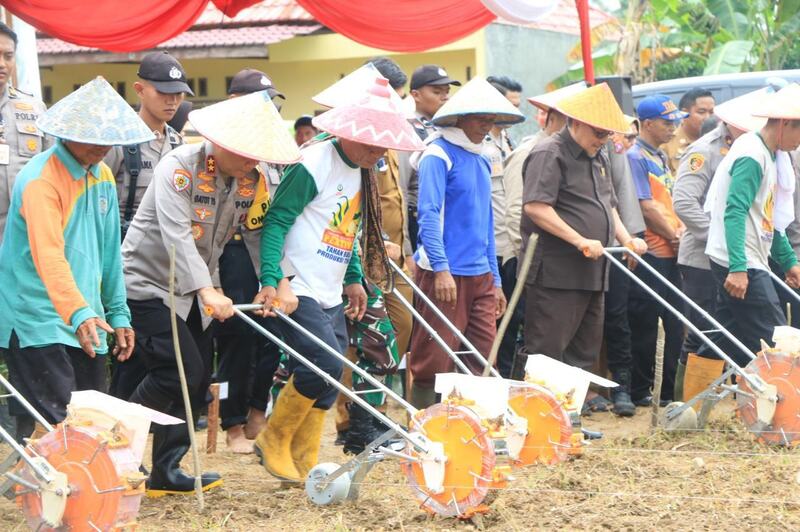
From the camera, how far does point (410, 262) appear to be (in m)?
7.39

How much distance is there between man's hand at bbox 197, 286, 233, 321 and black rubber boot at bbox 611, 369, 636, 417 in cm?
367

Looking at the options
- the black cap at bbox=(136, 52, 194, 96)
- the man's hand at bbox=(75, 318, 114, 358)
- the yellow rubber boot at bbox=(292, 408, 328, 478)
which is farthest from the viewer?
the black cap at bbox=(136, 52, 194, 96)

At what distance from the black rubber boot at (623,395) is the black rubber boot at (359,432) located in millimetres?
2138

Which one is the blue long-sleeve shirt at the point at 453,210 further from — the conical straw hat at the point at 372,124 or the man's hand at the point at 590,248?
the conical straw hat at the point at 372,124

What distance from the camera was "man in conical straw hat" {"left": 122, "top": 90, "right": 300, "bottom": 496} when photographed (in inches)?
201

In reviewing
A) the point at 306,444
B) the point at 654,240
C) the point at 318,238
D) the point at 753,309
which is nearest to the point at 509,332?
the point at 654,240

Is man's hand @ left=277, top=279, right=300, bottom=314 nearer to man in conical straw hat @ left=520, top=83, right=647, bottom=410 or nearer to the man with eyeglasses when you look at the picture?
man in conical straw hat @ left=520, top=83, right=647, bottom=410

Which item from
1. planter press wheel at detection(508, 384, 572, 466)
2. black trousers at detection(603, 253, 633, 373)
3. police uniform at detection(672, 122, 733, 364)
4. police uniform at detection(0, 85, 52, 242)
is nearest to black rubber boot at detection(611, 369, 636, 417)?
black trousers at detection(603, 253, 633, 373)

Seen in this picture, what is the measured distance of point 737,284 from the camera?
6.95 m

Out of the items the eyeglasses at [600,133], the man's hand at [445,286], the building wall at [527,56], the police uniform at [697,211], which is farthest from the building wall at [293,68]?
the man's hand at [445,286]

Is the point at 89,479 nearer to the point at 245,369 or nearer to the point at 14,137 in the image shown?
the point at 14,137

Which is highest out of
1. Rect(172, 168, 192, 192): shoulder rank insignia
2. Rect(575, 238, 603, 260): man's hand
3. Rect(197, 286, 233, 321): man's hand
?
Rect(172, 168, 192, 192): shoulder rank insignia

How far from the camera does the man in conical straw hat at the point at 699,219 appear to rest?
742 centimetres

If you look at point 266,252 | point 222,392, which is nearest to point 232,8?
point 222,392
